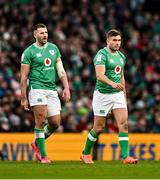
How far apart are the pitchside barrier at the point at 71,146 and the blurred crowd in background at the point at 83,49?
0.51 m

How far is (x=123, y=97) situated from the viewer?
16.9 meters

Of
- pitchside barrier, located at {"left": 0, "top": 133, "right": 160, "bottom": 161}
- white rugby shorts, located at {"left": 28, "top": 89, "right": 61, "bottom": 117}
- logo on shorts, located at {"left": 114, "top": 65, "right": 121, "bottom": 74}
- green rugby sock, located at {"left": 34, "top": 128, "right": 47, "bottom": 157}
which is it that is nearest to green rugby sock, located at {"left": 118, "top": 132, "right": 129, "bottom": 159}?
logo on shorts, located at {"left": 114, "top": 65, "right": 121, "bottom": 74}

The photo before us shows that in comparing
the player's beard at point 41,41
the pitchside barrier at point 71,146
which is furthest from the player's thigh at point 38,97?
the pitchside barrier at point 71,146

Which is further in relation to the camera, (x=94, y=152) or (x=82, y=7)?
(x=82, y=7)

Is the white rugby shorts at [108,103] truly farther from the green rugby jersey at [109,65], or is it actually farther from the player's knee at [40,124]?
the player's knee at [40,124]

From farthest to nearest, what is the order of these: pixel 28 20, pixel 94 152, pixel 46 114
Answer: pixel 28 20 → pixel 94 152 → pixel 46 114

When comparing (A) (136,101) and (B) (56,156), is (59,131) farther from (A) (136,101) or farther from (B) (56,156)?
(A) (136,101)

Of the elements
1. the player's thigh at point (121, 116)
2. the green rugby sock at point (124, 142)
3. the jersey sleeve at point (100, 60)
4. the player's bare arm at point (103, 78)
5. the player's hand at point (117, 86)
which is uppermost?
the jersey sleeve at point (100, 60)

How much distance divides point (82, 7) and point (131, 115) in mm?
6250

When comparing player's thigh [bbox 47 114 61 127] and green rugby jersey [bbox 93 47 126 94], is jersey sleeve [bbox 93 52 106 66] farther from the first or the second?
player's thigh [bbox 47 114 61 127]

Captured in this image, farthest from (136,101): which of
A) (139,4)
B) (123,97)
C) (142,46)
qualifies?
(123,97)

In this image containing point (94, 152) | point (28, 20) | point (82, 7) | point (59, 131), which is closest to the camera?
point (94, 152)

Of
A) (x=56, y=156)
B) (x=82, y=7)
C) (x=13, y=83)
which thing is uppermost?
(x=82, y=7)

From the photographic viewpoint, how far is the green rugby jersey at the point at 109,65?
16.7m
